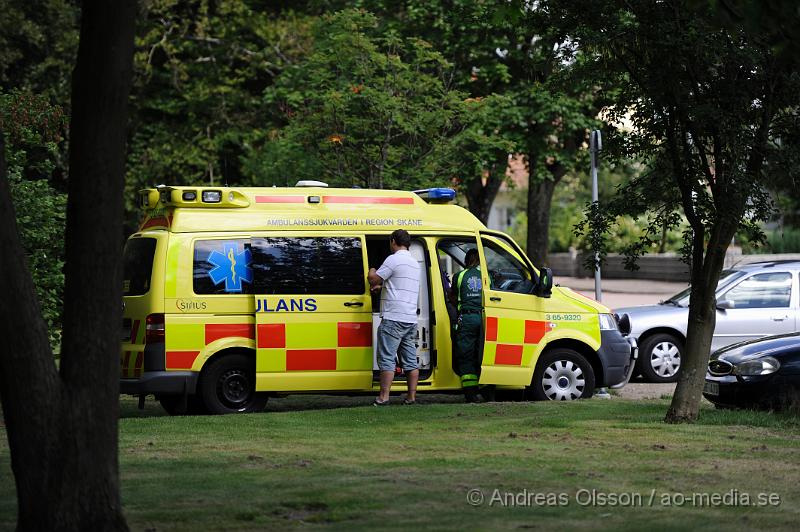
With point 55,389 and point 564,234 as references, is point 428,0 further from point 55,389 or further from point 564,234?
point 564,234

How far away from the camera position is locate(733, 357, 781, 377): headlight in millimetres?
12617

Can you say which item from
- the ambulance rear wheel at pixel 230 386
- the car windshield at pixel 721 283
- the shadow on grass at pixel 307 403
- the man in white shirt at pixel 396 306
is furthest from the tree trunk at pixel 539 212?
the ambulance rear wheel at pixel 230 386

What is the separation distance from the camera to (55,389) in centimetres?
652

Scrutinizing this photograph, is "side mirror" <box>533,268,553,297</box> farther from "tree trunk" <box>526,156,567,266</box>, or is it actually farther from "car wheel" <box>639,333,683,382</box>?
"tree trunk" <box>526,156,567,266</box>

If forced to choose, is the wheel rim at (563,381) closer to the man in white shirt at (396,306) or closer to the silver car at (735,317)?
the man in white shirt at (396,306)

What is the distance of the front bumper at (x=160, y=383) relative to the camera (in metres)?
12.7

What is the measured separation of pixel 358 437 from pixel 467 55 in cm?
1798

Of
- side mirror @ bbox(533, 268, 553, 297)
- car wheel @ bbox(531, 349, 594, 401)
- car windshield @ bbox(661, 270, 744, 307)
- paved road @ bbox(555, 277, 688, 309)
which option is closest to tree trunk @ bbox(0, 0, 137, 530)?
side mirror @ bbox(533, 268, 553, 297)

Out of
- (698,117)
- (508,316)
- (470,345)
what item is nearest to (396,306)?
(470,345)

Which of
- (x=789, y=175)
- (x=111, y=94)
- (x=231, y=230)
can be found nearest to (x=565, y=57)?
(x=789, y=175)

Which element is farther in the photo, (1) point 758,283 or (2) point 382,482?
(1) point 758,283

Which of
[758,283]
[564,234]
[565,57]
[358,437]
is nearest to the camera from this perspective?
[358,437]

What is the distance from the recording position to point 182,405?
1330 cm

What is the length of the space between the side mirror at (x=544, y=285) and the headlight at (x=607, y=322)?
2.37 ft
